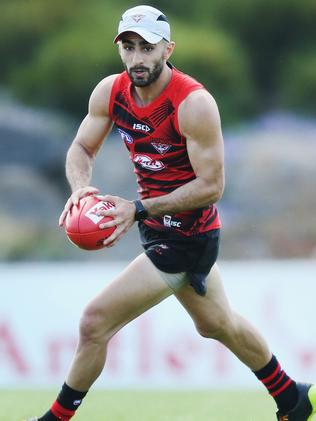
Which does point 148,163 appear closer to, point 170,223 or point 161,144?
point 161,144

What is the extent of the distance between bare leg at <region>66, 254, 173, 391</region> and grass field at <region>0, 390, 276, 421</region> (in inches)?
40.0

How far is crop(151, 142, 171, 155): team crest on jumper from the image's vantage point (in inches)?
240

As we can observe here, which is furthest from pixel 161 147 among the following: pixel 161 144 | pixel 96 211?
pixel 96 211

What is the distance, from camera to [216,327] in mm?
6301

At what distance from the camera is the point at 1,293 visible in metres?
11.4

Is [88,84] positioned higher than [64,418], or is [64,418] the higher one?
[64,418]

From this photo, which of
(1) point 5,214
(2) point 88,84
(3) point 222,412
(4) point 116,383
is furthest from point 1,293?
(2) point 88,84

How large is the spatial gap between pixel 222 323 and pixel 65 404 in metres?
0.97

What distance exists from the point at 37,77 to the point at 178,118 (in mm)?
15279

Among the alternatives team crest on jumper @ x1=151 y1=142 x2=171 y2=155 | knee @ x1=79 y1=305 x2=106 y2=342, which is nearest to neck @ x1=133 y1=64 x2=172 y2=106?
team crest on jumper @ x1=151 y1=142 x2=171 y2=155

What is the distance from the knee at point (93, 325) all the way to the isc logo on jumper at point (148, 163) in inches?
33.0

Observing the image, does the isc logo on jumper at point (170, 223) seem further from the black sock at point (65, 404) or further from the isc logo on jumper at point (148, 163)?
the black sock at point (65, 404)

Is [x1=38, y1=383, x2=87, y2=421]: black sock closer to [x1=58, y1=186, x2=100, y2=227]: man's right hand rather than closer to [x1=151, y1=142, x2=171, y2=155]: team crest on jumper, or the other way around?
[x1=58, y1=186, x2=100, y2=227]: man's right hand

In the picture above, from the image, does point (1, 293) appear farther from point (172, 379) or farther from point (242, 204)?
point (242, 204)
